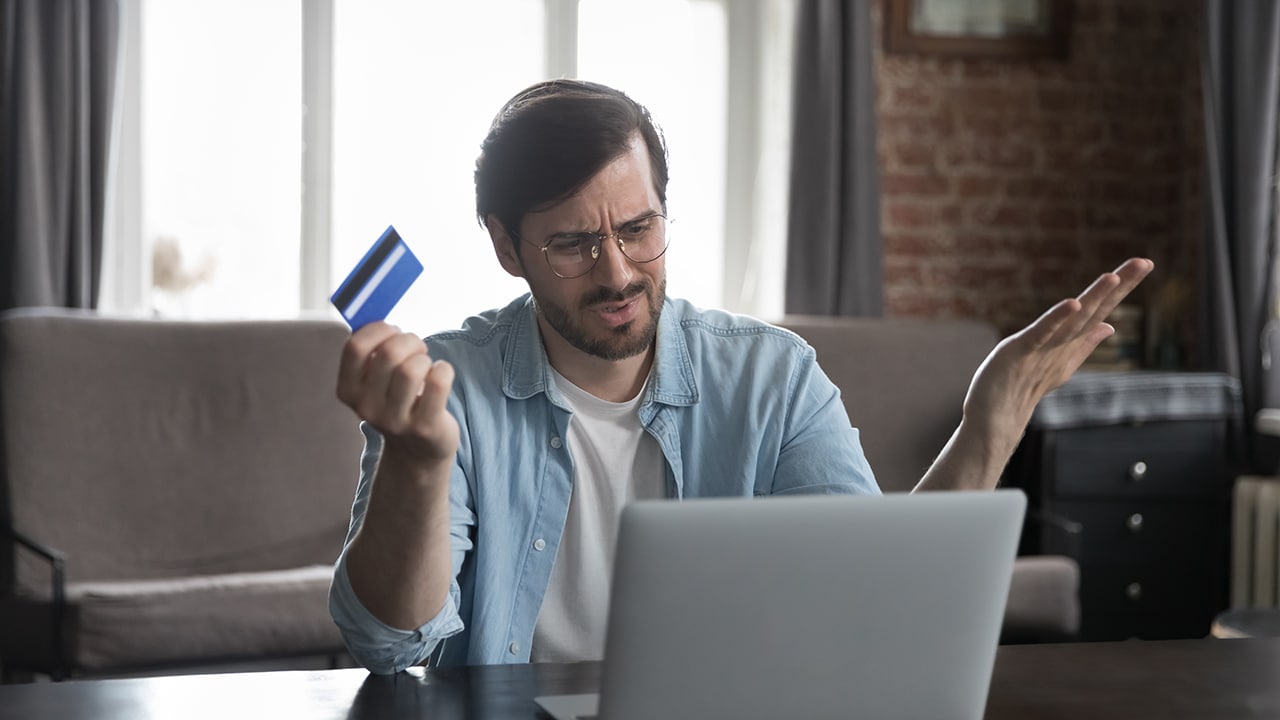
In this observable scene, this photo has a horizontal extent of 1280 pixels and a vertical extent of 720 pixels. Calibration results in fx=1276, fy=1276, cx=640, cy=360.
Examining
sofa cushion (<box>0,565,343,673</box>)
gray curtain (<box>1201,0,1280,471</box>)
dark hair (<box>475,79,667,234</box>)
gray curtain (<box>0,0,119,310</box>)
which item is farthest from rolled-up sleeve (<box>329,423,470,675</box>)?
gray curtain (<box>1201,0,1280,471</box>)

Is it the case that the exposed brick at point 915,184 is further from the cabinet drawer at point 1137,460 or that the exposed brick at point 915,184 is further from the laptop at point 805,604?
the laptop at point 805,604

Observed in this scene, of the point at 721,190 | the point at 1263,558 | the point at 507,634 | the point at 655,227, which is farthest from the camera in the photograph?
the point at 721,190

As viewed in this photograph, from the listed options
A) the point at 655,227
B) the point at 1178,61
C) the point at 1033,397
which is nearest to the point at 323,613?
the point at 655,227

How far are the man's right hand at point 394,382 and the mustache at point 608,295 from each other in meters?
0.47

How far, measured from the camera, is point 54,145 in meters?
3.21

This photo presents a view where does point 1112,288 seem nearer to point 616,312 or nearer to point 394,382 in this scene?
point 616,312

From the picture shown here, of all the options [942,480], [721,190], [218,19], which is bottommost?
[942,480]

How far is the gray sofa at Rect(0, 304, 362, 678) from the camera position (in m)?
2.60

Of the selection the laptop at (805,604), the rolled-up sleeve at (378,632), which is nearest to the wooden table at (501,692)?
the rolled-up sleeve at (378,632)

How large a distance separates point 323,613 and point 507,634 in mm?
1359

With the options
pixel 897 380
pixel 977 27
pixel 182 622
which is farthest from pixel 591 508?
pixel 977 27

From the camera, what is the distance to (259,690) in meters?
1.08

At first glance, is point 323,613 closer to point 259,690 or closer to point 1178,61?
point 259,690

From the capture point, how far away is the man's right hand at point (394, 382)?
101 cm
